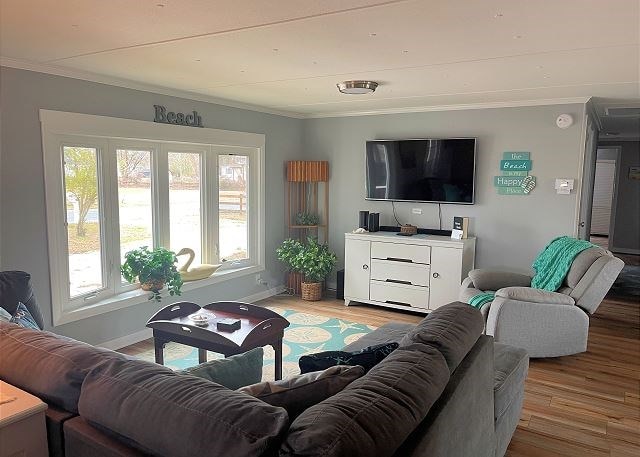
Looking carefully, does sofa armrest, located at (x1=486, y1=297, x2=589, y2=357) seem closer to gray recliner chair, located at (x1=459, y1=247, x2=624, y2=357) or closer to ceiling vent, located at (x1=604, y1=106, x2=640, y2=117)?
gray recliner chair, located at (x1=459, y1=247, x2=624, y2=357)

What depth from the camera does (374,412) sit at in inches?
50.3

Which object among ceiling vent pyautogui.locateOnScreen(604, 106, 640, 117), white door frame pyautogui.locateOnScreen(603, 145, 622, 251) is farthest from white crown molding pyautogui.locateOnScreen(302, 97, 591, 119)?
white door frame pyautogui.locateOnScreen(603, 145, 622, 251)

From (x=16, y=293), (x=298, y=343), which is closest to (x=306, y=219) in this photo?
(x=298, y=343)

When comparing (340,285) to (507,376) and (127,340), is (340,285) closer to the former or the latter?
(127,340)

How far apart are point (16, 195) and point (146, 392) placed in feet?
8.46

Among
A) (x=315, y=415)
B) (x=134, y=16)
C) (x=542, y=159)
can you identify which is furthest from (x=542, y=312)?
(x=134, y=16)

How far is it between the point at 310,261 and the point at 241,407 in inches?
167

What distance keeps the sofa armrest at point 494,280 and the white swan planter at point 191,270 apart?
253cm

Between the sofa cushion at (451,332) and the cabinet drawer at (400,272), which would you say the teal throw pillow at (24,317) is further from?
the cabinet drawer at (400,272)

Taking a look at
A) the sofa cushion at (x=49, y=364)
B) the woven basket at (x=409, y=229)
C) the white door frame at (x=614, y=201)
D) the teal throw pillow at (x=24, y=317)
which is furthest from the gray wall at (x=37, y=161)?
the white door frame at (x=614, y=201)

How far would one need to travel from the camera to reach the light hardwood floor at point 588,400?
2.72 m

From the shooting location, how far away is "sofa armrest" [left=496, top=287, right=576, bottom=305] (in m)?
3.72

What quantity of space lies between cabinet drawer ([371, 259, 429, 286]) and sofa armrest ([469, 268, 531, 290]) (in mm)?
580

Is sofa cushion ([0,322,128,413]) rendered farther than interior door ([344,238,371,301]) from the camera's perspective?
No
